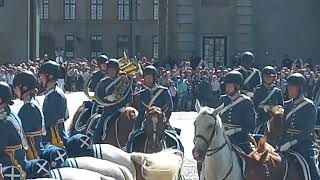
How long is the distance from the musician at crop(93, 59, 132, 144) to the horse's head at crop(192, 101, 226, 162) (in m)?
4.58

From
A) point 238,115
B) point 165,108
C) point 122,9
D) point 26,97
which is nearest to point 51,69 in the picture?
point 26,97

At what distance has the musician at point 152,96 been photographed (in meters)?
15.2

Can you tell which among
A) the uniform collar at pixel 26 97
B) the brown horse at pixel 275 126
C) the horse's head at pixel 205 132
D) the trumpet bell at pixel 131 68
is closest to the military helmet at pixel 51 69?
the uniform collar at pixel 26 97

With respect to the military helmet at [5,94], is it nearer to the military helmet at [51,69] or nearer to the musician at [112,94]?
the military helmet at [51,69]

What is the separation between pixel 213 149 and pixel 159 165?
44.2 inches

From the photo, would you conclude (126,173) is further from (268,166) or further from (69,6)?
(69,6)

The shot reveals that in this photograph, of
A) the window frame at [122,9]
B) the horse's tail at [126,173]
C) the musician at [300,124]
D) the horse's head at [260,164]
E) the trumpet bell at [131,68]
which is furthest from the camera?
the window frame at [122,9]

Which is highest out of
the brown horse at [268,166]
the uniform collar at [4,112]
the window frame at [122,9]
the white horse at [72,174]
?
the window frame at [122,9]

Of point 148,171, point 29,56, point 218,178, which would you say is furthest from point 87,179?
point 29,56

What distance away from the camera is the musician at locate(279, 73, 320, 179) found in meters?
12.3

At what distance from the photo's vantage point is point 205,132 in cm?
1126

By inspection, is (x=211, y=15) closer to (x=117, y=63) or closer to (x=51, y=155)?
(x=117, y=63)

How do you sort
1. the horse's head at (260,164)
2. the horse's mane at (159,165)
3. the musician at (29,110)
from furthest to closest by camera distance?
1. the horse's head at (260,164)
2. the musician at (29,110)
3. the horse's mane at (159,165)

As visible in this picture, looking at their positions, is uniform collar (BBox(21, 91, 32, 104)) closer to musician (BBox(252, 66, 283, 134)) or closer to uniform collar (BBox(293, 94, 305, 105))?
uniform collar (BBox(293, 94, 305, 105))
